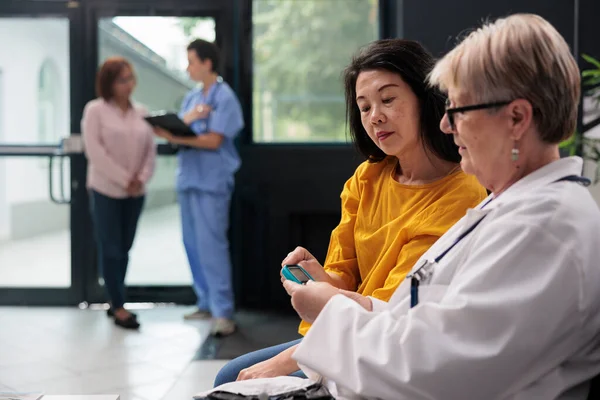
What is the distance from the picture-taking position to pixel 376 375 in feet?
3.52

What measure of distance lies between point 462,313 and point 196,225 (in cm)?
346

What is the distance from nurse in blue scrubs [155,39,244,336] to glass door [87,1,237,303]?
0.52m

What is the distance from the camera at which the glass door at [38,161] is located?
16.3 ft

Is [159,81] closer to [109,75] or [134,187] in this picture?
[109,75]

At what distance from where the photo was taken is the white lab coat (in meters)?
1.01

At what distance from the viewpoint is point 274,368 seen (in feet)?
5.09

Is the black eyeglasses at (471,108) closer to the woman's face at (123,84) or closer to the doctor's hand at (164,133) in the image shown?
the doctor's hand at (164,133)

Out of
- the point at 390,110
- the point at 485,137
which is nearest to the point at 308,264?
the point at 390,110

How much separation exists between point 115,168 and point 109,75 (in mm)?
531

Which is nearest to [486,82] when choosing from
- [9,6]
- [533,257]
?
[533,257]

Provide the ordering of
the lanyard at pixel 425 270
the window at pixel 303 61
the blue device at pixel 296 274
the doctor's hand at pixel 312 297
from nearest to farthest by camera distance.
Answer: the lanyard at pixel 425 270
the doctor's hand at pixel 312 297
the blue device at pixel 296 274
the window at pixel 303 61

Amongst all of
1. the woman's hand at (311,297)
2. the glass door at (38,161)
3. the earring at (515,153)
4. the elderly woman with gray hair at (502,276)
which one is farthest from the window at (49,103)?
the earring at (515,153)

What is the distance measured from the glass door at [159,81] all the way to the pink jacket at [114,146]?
0.46m

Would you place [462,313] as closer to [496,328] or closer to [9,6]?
[496,328]
